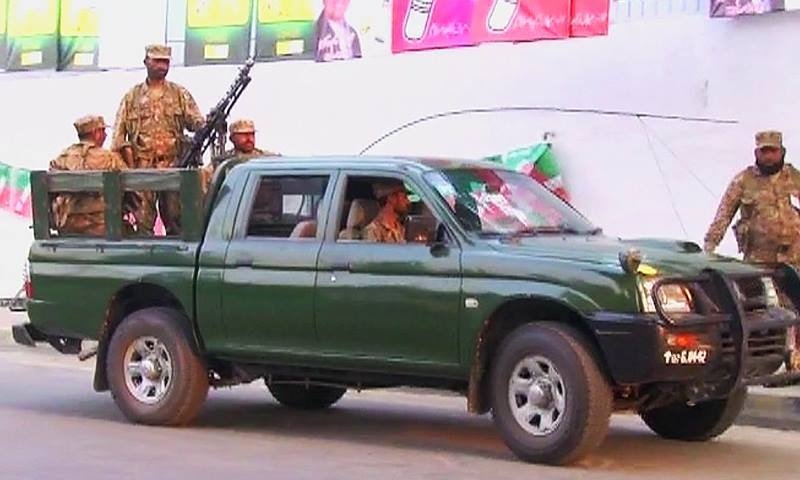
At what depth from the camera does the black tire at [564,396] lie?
8289 mm

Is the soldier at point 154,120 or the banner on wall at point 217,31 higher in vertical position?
the banner on wall at point 217,31

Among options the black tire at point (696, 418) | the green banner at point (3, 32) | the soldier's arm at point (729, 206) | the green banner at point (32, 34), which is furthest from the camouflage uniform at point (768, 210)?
the green banner at point (3, 32)

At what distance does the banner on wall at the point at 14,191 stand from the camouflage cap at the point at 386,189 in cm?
1136

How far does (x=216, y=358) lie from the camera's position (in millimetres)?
9984

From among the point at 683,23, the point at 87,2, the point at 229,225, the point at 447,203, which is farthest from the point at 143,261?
the point at 87,2

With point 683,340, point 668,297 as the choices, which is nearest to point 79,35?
point 668,297

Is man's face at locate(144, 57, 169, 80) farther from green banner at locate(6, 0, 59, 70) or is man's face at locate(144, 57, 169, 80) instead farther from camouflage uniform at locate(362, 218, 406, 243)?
green banner at locate(6, 0, 59, 70)

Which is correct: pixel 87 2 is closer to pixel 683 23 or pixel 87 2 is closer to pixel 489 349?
pixel 683 23

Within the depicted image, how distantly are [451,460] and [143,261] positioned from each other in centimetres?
258

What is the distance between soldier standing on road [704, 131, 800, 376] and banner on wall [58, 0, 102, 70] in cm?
992

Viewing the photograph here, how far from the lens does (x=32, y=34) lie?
19.6 m

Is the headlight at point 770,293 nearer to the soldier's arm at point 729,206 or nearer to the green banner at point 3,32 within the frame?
the soldier's arm at point 729,206

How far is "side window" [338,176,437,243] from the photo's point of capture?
931 centimetres

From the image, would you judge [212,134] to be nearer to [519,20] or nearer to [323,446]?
[323,446]
